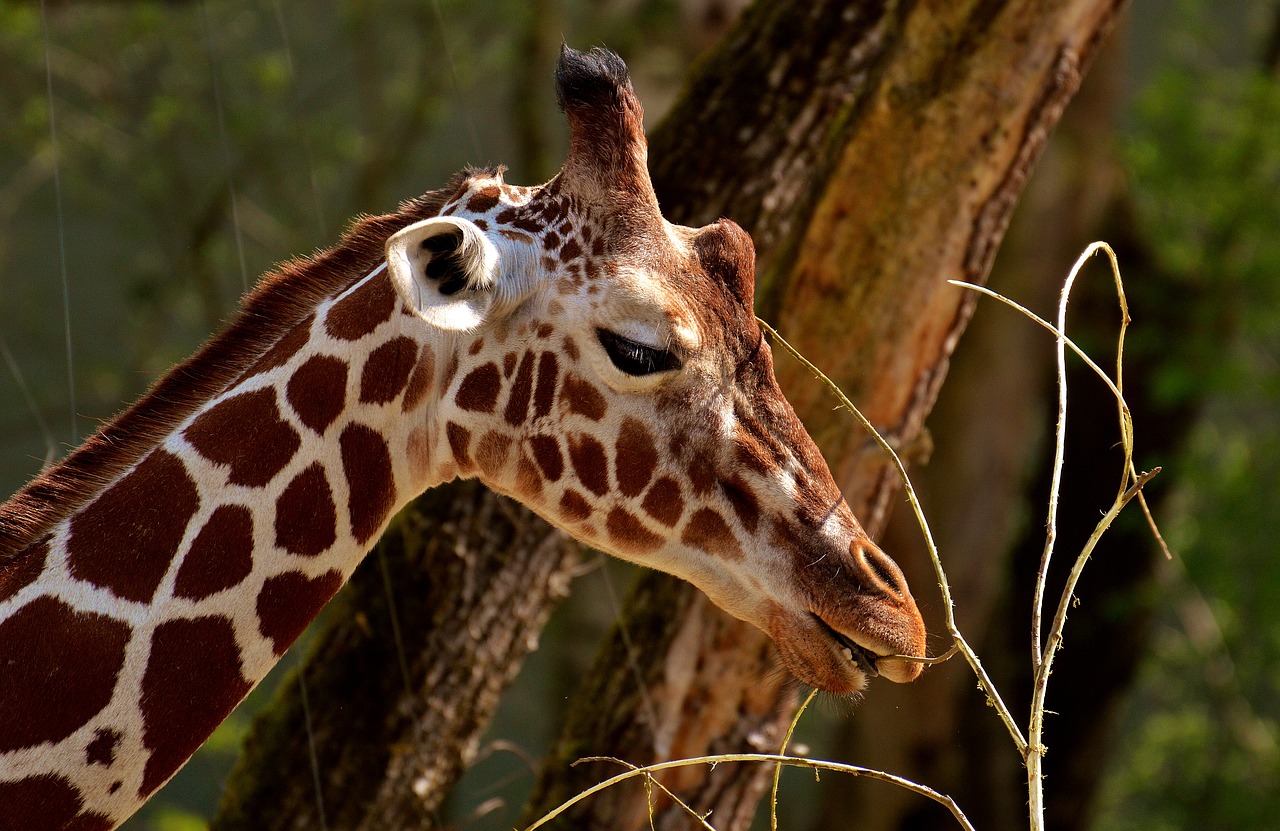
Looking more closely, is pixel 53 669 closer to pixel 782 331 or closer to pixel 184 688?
pixel 184 688

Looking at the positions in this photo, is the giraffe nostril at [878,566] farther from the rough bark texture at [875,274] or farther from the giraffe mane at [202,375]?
the giraffe mane at [202,375]

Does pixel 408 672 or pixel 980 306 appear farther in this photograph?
pixel 980 306

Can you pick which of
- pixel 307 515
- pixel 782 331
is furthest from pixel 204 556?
pixel 782 331

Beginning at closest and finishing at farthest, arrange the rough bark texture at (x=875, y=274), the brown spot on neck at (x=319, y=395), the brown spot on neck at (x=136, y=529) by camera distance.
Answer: the brown spot on neck at (x=136, y=529) < the brown spot on neck at (x=319, y=395) < the rough bark texture at (x=875, y=274)

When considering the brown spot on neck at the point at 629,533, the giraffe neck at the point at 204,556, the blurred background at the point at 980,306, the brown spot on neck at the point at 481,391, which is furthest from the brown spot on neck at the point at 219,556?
the blurred background at the point at 980,306

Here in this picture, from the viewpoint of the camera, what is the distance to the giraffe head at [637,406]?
6.75 ft

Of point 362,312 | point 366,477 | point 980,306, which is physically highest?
point 362,312

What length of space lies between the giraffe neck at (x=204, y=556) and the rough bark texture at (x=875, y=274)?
3.67 feet

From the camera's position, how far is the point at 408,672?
3.17m

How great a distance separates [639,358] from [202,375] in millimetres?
769

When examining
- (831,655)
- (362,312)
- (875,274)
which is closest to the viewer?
(831,655)

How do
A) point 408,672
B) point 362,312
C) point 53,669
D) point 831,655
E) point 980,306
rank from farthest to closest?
point 980,306 → point 408,672 → point 362,312 → point 831,655 → point 53,669

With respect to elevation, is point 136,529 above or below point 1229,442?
above

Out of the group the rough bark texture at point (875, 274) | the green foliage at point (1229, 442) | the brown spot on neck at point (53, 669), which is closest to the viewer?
the brown spot on neck at point (53, 669)
